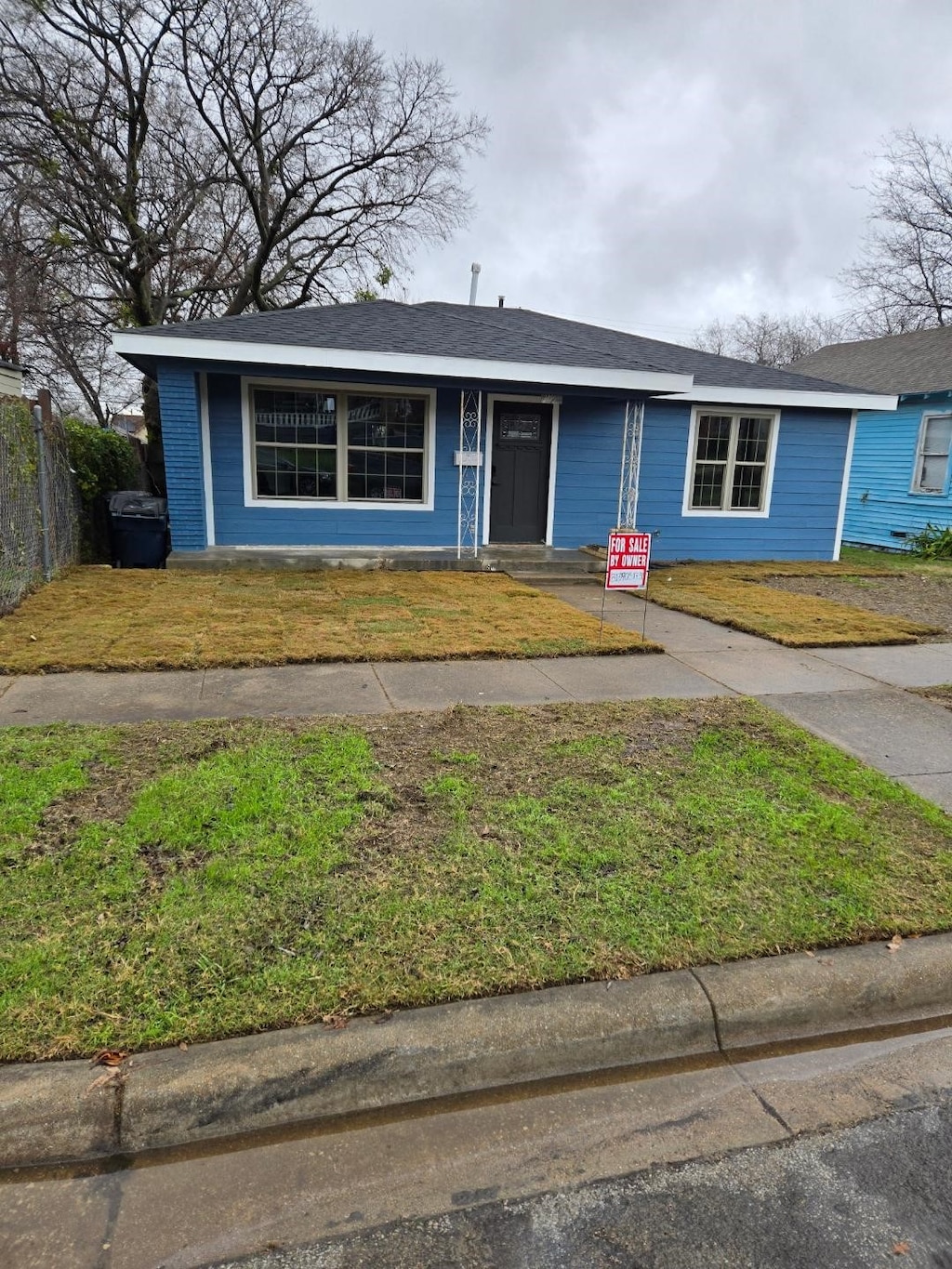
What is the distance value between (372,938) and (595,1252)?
1.13 m

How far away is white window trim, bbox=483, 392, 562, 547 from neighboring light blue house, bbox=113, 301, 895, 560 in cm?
3

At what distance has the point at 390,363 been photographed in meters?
9.97

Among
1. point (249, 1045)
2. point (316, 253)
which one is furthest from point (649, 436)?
point (316, 253)

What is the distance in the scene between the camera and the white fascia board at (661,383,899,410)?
12.2 m

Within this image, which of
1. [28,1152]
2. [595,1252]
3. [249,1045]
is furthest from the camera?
[249,1045]

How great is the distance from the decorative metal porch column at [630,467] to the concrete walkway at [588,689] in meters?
5.57

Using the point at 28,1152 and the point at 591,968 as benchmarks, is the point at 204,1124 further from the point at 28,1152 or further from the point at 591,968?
the point at 591,968

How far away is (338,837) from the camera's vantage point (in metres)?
3.27

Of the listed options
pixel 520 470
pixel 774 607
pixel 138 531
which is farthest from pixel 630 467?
pixel 138 531

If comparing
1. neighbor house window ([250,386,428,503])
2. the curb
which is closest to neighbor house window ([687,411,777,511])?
neighbor house window ([250,386,428,503])

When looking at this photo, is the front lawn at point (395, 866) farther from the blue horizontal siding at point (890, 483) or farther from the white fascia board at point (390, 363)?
the blue horizontal siding at point (890, 483)

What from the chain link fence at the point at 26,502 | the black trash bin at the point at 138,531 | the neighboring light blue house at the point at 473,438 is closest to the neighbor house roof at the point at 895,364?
the neighboring light blue house at the point at 473,438

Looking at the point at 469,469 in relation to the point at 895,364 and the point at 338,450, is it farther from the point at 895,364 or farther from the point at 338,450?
the point at 895,364

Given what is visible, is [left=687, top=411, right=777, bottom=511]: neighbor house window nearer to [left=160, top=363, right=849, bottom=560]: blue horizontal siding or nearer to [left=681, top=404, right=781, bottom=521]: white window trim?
[left=681, top=404, right=781, bottom=521]: white window trim
